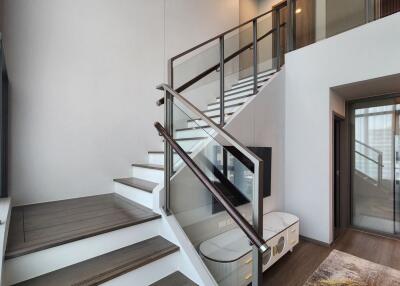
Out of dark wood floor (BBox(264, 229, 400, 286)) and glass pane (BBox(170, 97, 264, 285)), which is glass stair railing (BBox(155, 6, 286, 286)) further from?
dark wood floor (BBox(264, 229, 400, 286))

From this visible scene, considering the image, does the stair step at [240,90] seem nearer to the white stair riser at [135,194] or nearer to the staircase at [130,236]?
the staircase at [130,236]

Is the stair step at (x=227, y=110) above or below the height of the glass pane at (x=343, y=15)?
below

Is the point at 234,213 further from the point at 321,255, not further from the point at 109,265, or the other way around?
the point at 321,255

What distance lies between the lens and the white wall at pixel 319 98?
268 cm

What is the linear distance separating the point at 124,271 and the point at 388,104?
4449 mm

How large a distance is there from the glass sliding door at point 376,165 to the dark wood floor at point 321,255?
0.33 meters

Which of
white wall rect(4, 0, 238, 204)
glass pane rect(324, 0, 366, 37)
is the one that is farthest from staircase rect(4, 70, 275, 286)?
glass pane rect(324, 0, 366, 37)

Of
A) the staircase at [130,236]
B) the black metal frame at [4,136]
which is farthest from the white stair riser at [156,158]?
the black metal frame at [4,136]

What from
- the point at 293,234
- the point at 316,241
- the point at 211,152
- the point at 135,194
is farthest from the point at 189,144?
the point at 316,241

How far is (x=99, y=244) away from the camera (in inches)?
61.5

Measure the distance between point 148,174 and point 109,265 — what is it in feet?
4.20

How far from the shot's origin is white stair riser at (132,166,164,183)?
2379mm

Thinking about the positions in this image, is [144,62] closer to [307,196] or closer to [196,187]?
[196,187]

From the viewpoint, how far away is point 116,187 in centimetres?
284
